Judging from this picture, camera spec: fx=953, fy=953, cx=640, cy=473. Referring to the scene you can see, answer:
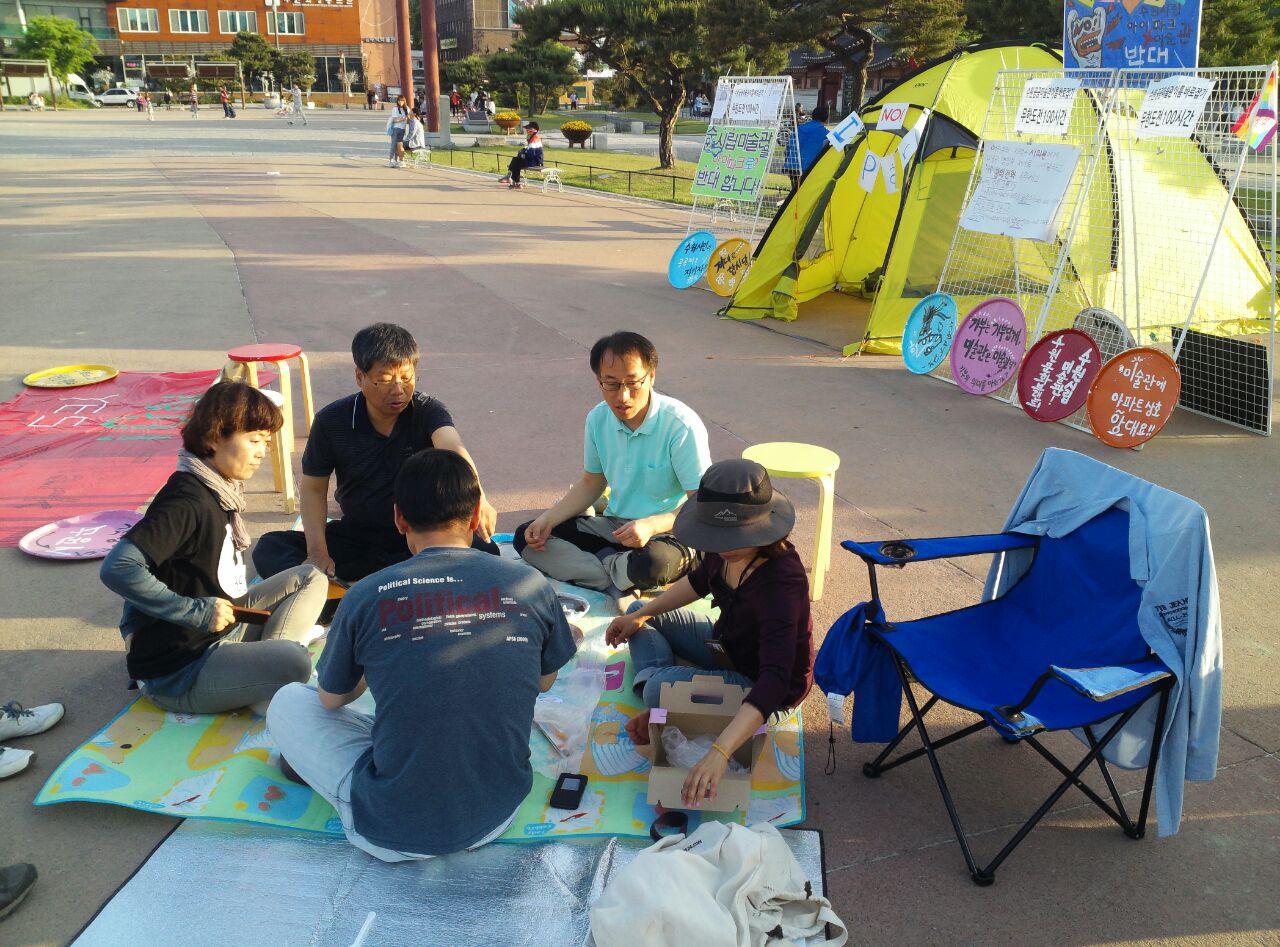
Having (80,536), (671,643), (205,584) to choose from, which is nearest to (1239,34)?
(671,643)

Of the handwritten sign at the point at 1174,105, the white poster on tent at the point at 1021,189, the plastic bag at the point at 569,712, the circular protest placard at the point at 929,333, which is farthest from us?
the circular protest placard at the point at 929,333

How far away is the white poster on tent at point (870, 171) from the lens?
9352 mm

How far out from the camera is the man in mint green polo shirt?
13.3ft

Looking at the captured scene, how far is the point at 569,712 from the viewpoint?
3.67 metres

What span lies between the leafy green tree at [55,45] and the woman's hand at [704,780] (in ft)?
244

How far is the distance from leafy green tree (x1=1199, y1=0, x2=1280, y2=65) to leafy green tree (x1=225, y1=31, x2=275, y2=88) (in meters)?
65.3

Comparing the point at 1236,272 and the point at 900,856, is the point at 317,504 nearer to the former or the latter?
the point at 900,856

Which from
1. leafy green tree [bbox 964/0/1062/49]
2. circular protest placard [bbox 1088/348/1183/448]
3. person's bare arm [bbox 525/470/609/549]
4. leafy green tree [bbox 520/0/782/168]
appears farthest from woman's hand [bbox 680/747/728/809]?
leafy green tree [bbox 964/0/1062/49]

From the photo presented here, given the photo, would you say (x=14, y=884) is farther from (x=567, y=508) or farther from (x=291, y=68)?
(x=291, y=68)

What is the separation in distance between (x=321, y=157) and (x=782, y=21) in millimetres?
14066

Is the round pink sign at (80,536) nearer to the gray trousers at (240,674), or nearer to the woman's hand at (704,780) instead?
the gray trousers at (240,674)

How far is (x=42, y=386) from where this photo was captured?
23.9ft

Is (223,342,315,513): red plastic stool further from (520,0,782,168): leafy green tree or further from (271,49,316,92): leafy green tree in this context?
(271,49,316,92): leafy green tree

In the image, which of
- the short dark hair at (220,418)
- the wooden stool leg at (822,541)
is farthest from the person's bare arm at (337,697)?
the wooden stool leg at (822,541)
